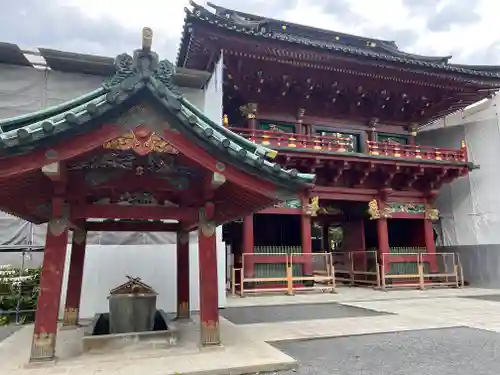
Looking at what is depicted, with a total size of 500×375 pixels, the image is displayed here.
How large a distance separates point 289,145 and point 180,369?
36.5 ft

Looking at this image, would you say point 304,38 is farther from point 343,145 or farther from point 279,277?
point 279,277

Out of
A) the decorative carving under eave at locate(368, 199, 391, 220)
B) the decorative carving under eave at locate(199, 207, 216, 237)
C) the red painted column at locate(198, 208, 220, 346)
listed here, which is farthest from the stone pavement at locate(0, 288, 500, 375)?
the decorative carving under eave at locate(368, 199, 391, 220)

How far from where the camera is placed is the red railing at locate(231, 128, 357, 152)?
14.5m

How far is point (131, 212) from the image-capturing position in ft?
17.9

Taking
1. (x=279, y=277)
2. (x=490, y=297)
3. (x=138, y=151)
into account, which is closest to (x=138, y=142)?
(x=138, y=151)

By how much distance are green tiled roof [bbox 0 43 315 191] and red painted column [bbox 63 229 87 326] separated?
301 centimetres

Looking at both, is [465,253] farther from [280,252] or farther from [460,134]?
[280,252]

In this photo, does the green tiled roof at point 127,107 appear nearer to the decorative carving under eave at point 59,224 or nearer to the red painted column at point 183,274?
the decorative carving under eave at point 59,224

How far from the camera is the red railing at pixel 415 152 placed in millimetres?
16203

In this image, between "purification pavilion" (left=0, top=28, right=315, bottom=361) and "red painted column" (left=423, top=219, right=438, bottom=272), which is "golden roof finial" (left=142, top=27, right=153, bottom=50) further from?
"red painted column" (left=423, top=219, right=438, bottom=272)

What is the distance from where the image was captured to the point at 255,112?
15758 millimetres

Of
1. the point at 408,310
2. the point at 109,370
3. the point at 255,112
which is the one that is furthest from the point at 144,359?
the point at 255,112

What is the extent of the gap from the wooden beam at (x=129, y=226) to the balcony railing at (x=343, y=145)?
23.2ft

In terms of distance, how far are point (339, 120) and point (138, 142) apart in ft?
46.5
